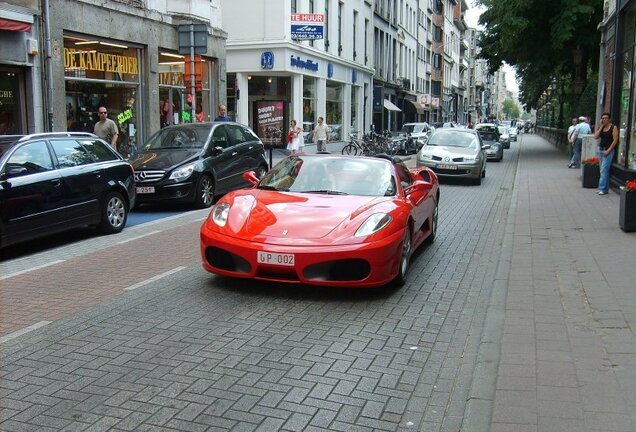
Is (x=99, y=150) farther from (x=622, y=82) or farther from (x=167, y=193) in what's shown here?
(x=622, y=82)

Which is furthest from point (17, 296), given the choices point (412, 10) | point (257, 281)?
point (412, 10)

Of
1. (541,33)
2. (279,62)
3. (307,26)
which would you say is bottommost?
(279,62)

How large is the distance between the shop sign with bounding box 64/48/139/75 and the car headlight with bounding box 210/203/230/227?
1210 cm

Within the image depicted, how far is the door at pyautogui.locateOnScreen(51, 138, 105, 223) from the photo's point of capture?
8984 millimetres

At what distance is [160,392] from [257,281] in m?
2.73

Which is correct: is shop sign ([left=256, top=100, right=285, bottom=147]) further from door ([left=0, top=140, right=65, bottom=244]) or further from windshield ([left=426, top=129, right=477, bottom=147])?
door ([left=0, top=140, right=65, bottom=244])

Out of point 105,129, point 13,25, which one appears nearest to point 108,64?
point 13,25

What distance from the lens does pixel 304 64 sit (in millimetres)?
30188

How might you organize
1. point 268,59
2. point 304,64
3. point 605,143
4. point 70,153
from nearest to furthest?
1. point 70,153
2. point 605,143
3. point 268,59
4. point 304,64

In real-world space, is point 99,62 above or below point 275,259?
above

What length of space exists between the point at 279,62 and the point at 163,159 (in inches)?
662

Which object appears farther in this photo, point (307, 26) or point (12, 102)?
point (307, 26)

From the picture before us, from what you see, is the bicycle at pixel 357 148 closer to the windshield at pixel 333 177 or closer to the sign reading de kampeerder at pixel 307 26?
the sign reading de kampeerder at pixel 307 26

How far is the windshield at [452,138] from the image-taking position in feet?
63.9
